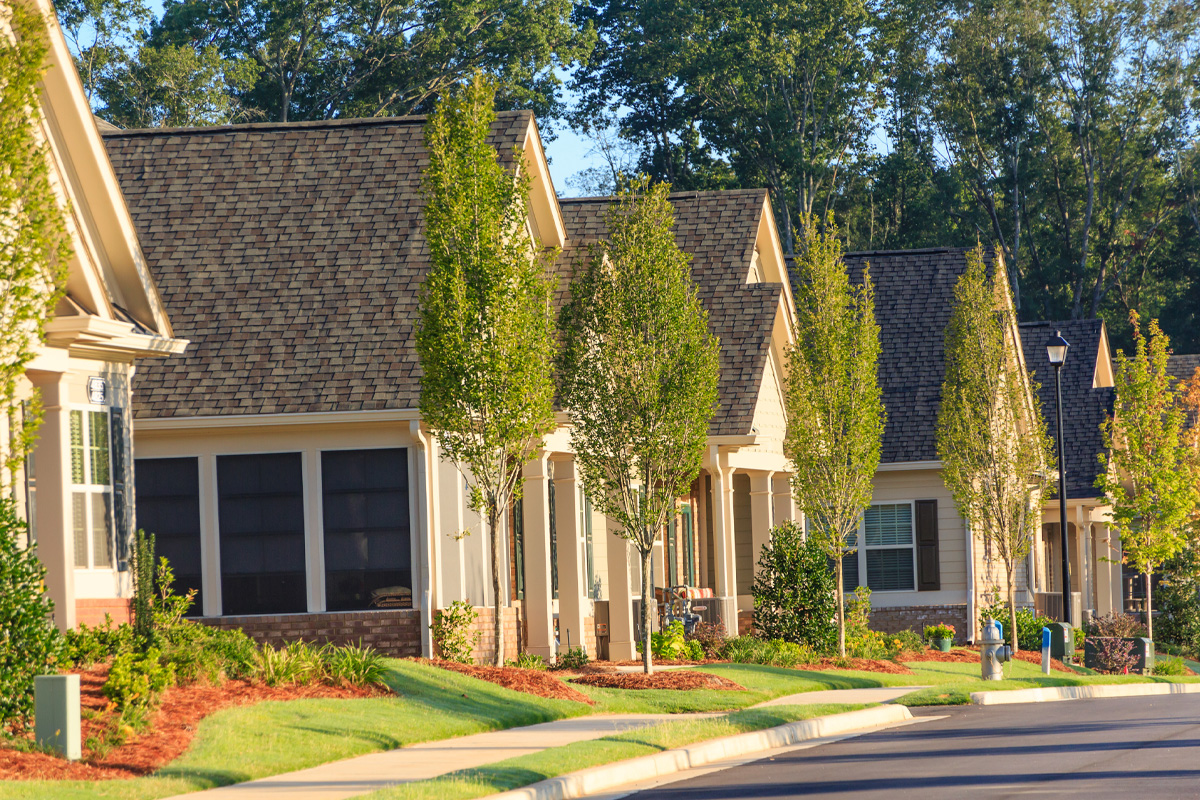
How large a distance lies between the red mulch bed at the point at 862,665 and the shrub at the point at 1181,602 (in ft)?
52.8

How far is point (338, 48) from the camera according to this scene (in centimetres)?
4925

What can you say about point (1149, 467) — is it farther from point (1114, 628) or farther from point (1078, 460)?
point (1078, 460)

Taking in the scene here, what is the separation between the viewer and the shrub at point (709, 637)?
26.1 m

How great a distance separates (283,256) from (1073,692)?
531 inches

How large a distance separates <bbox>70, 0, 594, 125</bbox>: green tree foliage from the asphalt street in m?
34.6

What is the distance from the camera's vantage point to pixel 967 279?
31266 millimetres

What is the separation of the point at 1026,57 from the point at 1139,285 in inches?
454

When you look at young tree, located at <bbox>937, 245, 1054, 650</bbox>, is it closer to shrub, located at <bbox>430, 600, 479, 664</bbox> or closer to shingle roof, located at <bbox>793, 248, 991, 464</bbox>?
shingle roof, located at <bbox>793, 248, 991, 464</bbox>

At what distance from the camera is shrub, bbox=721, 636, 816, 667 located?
2458cm

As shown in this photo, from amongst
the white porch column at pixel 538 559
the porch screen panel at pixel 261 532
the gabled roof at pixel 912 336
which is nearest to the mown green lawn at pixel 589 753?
the white porch column at pixel 538 559

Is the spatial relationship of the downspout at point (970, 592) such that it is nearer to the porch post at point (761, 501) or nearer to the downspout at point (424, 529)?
the porch post at point (761, 501)

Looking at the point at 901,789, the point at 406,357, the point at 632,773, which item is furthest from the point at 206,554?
the point at 901,789

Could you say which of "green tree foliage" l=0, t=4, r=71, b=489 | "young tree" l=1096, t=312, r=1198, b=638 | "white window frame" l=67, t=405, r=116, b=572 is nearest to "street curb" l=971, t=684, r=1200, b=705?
"young tree" l=1096, t=312, r=1198, b=638

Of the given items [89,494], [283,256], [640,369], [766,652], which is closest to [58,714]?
[89,494]
